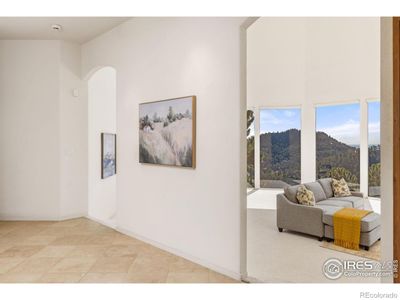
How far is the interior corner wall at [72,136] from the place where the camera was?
17.4ft

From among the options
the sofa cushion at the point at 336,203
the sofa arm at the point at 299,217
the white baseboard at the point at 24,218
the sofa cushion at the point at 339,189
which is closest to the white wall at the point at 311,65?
the sofa cushion at the point at 339,189

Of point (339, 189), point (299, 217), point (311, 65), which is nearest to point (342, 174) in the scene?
point (339, 189)

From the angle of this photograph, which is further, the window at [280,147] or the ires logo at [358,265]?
the window at [280,147]

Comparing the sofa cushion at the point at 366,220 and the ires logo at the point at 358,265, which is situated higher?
the sofa cushion at the point at 366,220

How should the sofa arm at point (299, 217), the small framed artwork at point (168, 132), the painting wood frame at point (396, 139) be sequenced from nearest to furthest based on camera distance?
1. the painting wood frame at point (396, 139)
2. the small framed artwork at point (168, 132)
3. the sofa arm at point (299, 217)

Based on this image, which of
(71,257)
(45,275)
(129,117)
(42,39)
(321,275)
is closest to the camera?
(45,275)

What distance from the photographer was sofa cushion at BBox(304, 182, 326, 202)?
5621 mm

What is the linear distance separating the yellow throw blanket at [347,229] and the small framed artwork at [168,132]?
2.31 metres

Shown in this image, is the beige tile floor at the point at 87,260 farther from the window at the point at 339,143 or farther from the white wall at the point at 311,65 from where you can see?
the window at the point at 339,143
